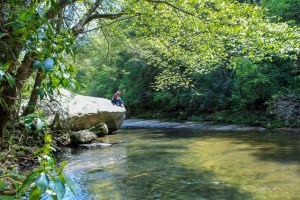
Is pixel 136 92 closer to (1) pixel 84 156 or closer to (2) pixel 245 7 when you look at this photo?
(1) pixel 84 156

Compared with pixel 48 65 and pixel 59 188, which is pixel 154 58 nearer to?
pixel 48 65

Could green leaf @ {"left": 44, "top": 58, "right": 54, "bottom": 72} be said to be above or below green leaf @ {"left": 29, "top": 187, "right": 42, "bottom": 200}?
above

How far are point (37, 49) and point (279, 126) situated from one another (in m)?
16.8

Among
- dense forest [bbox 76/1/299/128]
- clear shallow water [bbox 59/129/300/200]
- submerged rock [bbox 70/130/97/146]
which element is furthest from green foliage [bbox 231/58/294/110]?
submerged rock [bbox 70/130/97/146]

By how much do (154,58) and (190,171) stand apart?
15.6 feet

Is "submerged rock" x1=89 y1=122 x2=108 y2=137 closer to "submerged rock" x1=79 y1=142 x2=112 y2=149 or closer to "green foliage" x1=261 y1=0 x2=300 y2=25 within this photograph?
"submerged rock" x1=79 y1=142 x2=112 y2=149

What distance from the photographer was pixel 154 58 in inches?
433

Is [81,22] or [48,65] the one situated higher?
[81,22]

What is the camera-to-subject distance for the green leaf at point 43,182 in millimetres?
1284

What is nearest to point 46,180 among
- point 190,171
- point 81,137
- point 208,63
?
point 190,171

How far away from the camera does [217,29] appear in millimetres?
6430

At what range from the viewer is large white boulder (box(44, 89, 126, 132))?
12516 mm

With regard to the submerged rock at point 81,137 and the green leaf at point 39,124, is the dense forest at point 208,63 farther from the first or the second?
the green leaf at point 39,124

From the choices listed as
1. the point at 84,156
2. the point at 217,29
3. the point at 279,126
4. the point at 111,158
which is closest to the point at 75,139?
the point at 84,156
